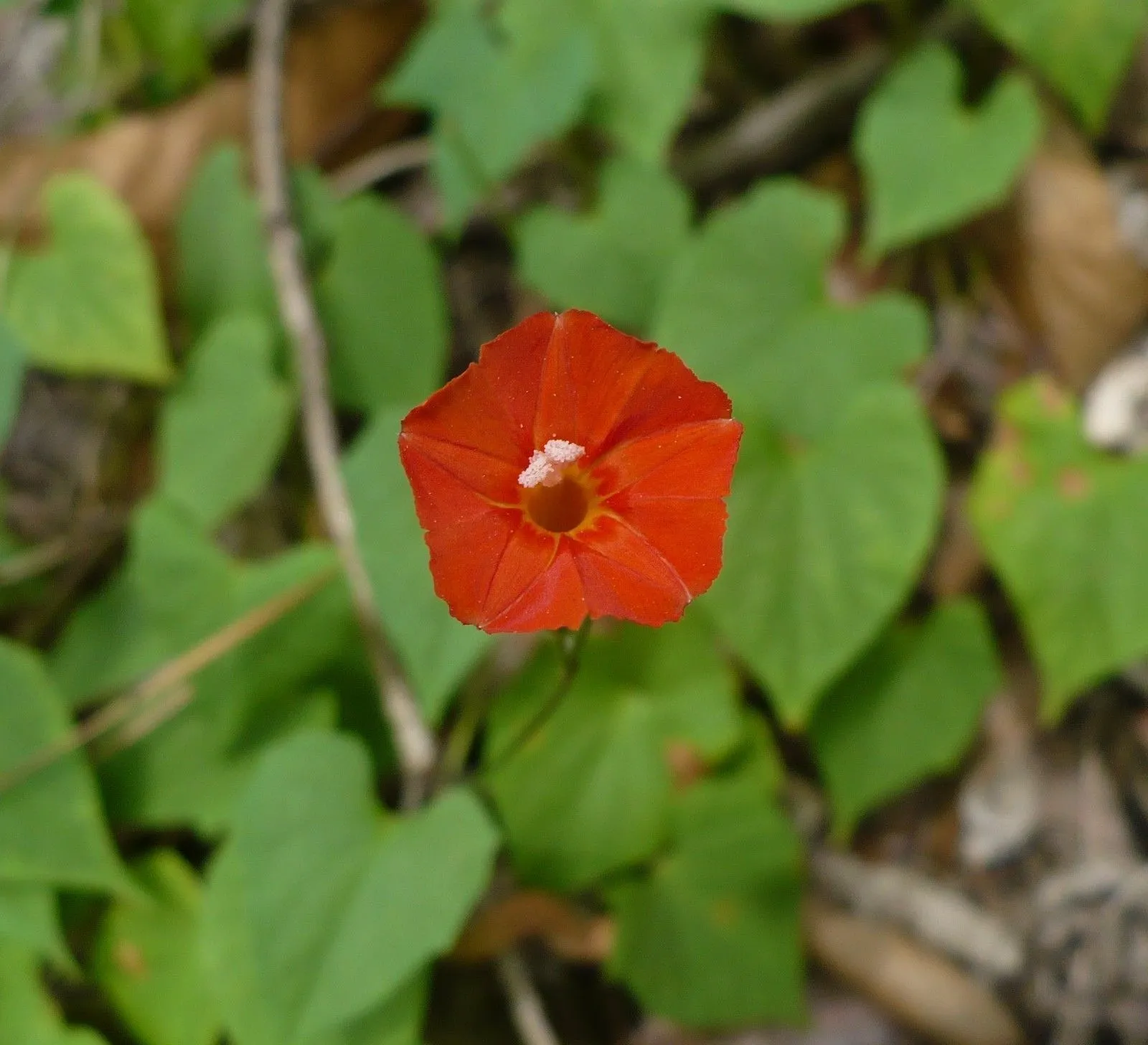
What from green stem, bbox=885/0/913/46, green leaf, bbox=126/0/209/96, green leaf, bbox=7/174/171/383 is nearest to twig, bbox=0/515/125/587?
green leaf, bbox=7/174/171/383

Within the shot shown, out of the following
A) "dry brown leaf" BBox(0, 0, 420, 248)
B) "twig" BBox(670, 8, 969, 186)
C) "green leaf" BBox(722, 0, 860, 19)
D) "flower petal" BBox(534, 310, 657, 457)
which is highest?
"dry brown leaf" BBox(0, 0, 420, 248)

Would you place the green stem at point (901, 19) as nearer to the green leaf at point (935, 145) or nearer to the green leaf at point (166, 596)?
the green leaf at point (935, 145)

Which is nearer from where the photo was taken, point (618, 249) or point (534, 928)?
point (534, 928)

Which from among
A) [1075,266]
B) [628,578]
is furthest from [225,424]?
[1075,266]

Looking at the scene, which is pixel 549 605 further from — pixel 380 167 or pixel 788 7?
pixel 380 167

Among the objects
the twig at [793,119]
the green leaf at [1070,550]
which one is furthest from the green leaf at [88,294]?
the green leaf at [1070,550]

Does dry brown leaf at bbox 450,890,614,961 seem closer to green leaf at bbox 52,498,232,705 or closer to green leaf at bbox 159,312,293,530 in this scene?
green leaf at bbox 52,498,232,705
